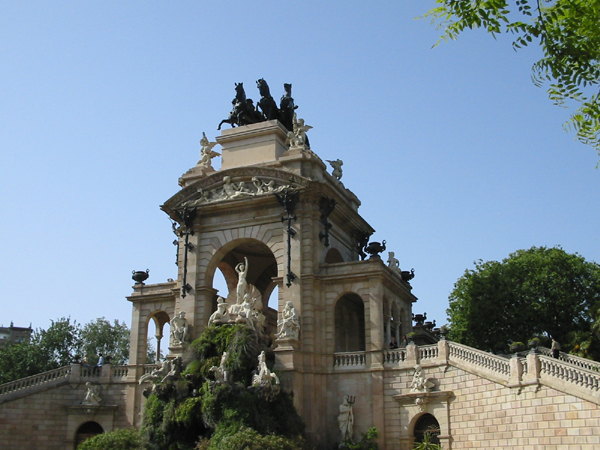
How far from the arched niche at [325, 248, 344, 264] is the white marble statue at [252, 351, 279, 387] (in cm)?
742

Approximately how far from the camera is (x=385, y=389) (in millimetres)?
29719

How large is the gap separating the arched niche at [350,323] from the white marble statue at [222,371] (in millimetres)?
8042

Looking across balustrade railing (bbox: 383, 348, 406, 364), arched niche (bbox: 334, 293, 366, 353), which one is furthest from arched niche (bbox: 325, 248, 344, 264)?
balustrade railing (bbox: 383, 348, 406, 364)

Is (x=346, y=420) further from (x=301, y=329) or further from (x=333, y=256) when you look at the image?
(x=333, y=256)

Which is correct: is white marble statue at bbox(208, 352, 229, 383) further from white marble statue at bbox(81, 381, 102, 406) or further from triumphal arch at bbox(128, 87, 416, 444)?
white marble statue at bbox(81, 381, 102, 406)

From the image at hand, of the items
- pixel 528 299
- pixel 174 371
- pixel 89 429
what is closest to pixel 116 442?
pixel 174 371

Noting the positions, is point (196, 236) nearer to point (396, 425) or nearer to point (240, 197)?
point (240, 197)

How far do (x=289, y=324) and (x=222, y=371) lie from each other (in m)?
3.98

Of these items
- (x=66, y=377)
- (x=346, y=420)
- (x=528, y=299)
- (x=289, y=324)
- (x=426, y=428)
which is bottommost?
(x=426, y=428)

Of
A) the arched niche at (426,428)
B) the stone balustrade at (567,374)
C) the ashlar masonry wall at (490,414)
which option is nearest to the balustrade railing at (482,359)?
the ashlar masonry wall at (490,414)

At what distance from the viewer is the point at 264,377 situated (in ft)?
92.1

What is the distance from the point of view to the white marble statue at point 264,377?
91.5 feet

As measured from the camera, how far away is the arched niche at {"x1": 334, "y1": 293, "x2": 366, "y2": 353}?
35500mm

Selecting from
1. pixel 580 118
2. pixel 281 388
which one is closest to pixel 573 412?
pixel 281 388
